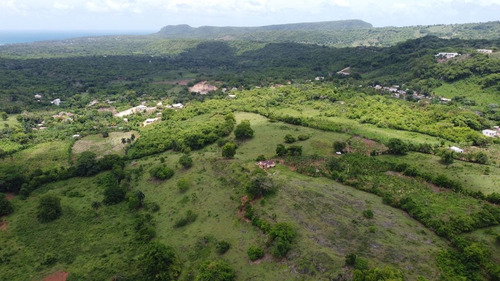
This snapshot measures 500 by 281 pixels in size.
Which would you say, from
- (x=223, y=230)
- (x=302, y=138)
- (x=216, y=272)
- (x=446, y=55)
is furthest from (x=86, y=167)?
(x=446, y=55)

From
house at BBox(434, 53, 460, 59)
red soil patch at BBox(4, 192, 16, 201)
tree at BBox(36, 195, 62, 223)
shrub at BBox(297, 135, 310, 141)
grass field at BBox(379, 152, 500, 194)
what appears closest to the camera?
grass field at BBox(379, 152, 500, 194)

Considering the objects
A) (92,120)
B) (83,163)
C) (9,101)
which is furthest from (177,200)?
(9,101)

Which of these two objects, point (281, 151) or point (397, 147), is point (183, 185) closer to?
point (281, 151)

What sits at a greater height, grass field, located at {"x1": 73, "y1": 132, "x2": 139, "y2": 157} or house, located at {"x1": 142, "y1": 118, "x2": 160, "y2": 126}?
house, located at {"x1": 142, "y1": 118, "x2": 160, "y2": 126}

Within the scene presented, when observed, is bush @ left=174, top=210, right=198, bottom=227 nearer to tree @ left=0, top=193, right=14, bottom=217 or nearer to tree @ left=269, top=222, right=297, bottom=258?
tree @ left=269, top=222, right=297, bottom=258

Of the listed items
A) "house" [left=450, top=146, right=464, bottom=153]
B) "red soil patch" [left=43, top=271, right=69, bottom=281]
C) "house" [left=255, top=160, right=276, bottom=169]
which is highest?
"house" [left=255, top=160, right=276, bottom=169]

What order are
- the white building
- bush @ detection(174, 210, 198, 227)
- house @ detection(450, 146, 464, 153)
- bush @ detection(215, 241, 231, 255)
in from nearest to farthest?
bush @ detection(215, 241, 231, 255) → bush @ detection(174, 210, 198, 227) → house @ detection(450, 146, 464, 153) → the white building

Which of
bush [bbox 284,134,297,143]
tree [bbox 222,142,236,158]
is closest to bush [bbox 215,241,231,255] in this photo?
tree [bbox 222,142,236,158]

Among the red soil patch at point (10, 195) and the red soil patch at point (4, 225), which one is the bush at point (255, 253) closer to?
the red soil patch at point (4, 225)
